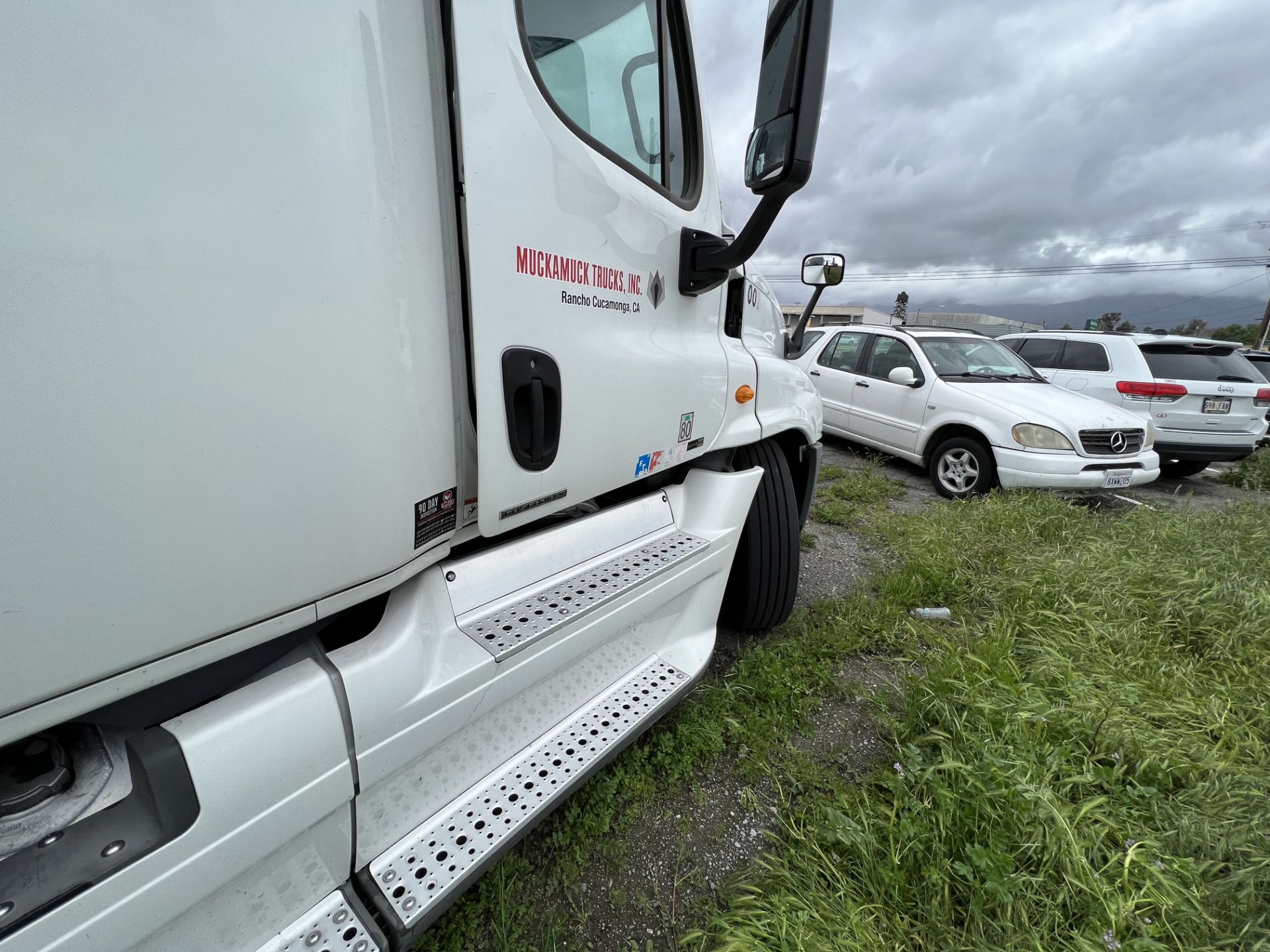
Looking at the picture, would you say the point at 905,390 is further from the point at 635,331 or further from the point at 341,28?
the point at 341,28

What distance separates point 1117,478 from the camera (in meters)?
4.73

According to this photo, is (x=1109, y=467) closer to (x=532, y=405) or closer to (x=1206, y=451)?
(x=1206, y=451)

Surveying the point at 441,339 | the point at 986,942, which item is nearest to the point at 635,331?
the point at 441,339

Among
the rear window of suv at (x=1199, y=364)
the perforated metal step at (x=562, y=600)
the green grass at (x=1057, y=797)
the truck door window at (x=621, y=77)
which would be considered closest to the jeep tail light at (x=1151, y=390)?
the rear window of suv at (x=1199, y=364)

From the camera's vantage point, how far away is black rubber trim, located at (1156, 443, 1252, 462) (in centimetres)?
573

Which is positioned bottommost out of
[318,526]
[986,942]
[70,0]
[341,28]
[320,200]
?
[986,942]

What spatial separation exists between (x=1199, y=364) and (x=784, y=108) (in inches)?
297

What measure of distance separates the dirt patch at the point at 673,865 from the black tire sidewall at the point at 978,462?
14.3 feet

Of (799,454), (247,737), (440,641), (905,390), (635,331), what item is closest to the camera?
(247,737)

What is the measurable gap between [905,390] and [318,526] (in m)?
6.12

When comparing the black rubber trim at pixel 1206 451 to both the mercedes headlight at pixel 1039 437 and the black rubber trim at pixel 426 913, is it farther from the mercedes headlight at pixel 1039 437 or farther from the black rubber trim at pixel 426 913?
the black rubber trim at pixel 426 913

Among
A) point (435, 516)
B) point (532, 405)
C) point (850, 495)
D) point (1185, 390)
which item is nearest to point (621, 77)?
point (532, 405)

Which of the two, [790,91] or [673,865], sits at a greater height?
[790,91]

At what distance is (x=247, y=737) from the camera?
800 millimetres
